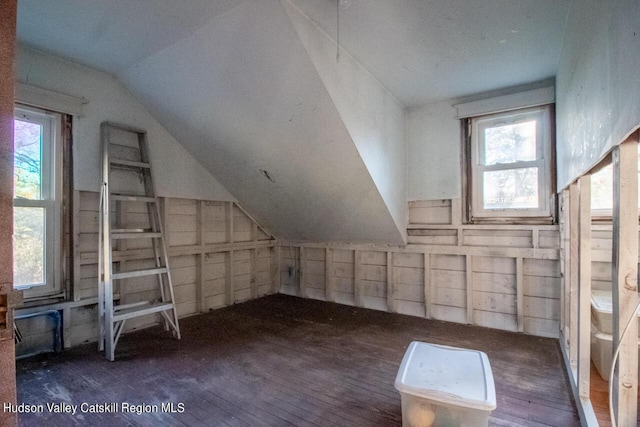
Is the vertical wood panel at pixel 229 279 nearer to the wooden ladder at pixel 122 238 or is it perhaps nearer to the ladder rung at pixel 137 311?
the wooden ladder at pixel 122 238

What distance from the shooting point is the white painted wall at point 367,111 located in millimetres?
2240

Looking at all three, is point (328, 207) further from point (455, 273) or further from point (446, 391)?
point (446, 391)

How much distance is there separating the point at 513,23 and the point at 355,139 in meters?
1.31

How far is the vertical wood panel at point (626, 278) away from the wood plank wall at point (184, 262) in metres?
3.55

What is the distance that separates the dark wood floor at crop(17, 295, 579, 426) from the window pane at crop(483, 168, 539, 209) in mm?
1278

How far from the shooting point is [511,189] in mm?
3230

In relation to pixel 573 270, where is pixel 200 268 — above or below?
below

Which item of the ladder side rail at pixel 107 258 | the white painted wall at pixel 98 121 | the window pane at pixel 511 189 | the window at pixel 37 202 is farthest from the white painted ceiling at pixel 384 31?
the window pane at pixel 511 189

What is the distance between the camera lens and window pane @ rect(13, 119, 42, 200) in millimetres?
2520

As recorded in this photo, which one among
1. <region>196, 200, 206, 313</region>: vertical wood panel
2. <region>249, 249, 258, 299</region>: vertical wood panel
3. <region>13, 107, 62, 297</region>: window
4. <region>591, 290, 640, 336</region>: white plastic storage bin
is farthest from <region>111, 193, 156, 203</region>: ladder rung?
<region>591, 290, 640, 336</region>: white plastic storage bin

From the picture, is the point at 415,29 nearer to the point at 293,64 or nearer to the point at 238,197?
the point at 293,64

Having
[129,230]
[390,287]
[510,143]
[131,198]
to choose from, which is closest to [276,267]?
Answer: [390,287]

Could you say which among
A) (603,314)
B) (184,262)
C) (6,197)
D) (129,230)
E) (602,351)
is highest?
(6,197)

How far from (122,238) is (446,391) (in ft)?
9.37
